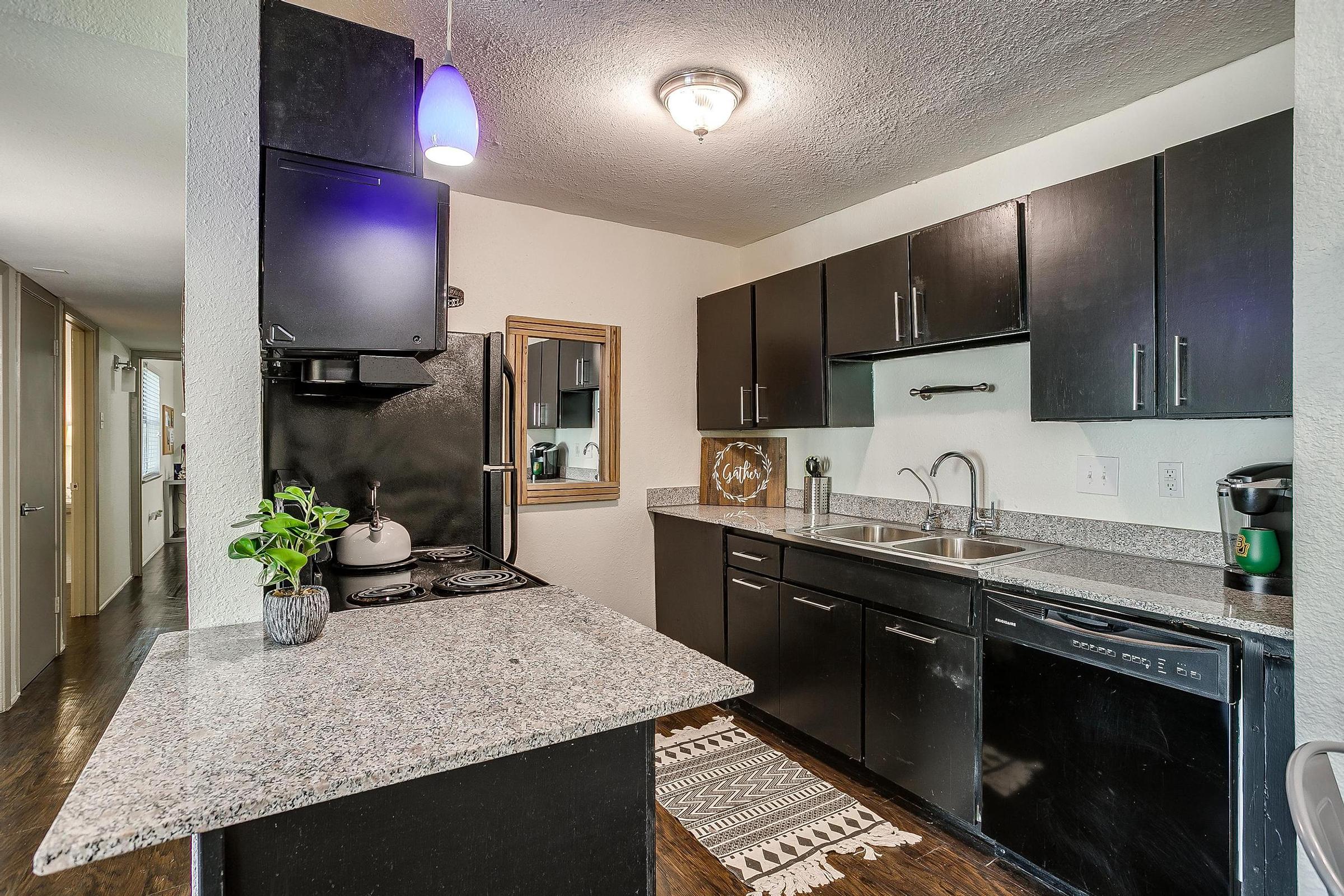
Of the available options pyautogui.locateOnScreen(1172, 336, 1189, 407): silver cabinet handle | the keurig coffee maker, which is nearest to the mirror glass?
pyautogui.locateOnScreen(1172, 336, 1189, 407): silver cabinet handle

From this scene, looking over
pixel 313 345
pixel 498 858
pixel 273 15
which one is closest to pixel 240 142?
pixel 273 15

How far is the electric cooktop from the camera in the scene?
1.62 metres

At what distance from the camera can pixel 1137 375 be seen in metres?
1.94

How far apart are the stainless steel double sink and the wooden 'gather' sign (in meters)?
0.75

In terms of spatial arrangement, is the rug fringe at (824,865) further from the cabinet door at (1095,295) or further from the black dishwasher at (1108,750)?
the cabinet door at (1095,295)

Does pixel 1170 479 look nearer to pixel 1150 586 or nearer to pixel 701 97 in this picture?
pixel 1150 586

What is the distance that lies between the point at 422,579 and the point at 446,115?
1.20m

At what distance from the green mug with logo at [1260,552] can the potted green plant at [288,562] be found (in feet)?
7.28

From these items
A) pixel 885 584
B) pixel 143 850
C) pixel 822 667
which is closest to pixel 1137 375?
pixel 885 584

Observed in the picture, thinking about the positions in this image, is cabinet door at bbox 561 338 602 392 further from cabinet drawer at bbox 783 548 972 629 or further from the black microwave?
the black microwave

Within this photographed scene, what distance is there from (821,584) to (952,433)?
0.89 metres

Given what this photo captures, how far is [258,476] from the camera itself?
1.43 m

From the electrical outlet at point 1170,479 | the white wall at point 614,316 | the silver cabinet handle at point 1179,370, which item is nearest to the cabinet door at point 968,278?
the silver cabinet handle at point 1179,370

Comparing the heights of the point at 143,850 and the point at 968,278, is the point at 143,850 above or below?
below
